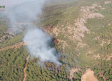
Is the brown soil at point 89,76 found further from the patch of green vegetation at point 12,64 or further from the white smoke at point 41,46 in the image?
the patch of green vegetation at point 12,64

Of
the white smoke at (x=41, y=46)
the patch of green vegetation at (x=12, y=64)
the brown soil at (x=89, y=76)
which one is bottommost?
the brown soil at (x=89, y=76)

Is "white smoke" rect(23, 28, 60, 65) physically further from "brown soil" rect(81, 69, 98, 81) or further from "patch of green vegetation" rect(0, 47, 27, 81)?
"brown soil" rect(81, 69, 98, 81)

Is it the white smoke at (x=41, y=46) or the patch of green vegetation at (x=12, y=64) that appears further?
the white smoke at (x=41, y=46)

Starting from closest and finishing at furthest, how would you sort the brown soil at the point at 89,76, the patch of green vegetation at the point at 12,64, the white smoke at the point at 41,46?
the patch of green vegetation at the point at 12,64, the brown soil at the point at 89,76, the white smoke at the point at 41,46

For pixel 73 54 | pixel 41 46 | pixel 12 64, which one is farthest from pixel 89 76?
pixel 12 64

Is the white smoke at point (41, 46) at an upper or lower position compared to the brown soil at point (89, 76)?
upper

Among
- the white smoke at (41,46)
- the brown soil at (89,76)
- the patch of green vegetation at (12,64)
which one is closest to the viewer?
the patch of green vegetation at (12,64)

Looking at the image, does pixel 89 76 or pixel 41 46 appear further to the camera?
pixel 41 46

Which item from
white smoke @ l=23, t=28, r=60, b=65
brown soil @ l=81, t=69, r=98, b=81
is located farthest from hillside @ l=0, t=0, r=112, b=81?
white smoke @ l=23, t=28, r=60, b=65

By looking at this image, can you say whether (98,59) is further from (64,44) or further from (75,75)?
(64,44)

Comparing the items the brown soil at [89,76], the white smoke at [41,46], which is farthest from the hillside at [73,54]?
the white smoke at [41,46]

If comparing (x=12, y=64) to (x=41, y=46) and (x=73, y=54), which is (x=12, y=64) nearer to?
(x=41, y=46)
